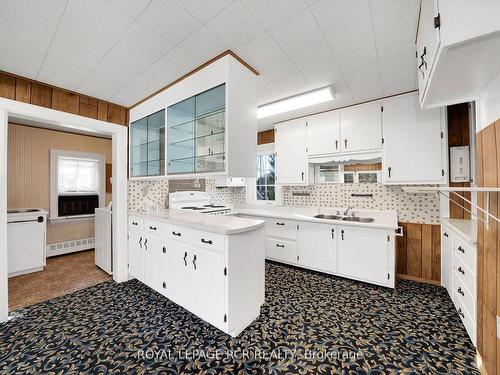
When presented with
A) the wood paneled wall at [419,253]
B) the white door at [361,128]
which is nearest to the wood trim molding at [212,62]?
the white door at [361,128]

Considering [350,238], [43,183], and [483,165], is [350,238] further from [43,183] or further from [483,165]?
[43,183]

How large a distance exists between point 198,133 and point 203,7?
110 cm

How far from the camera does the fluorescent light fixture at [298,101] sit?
2.62m

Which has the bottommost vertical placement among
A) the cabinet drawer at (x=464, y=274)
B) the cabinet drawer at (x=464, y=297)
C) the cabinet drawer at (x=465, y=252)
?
the cabinet drawer at (x=464, y=297)

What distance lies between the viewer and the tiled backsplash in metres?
2.85

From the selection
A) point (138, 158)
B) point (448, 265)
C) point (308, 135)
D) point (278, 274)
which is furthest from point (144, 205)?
point (448, 265)

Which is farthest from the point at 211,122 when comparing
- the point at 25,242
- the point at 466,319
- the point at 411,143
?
the point at 25,242

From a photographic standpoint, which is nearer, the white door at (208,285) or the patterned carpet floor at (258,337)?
the patterned carpet floor at (258,337)

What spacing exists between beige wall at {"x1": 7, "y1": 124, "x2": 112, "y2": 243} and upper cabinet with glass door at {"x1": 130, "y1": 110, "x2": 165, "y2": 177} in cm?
235

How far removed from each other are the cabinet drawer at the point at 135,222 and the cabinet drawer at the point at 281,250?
194 centimetres

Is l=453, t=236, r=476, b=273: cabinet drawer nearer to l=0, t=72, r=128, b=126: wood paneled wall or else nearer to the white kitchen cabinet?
the white kitchen cabinet

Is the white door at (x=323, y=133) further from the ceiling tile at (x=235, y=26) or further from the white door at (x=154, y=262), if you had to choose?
the white door at (x=154, y=262)

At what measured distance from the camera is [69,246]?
4309 mm

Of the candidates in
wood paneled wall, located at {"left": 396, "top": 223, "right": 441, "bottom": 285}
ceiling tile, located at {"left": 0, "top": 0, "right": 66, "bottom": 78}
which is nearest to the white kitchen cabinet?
wood paneled wall, located at {"left": 396, "top": 223, "right": 441, "bottom": 285}
